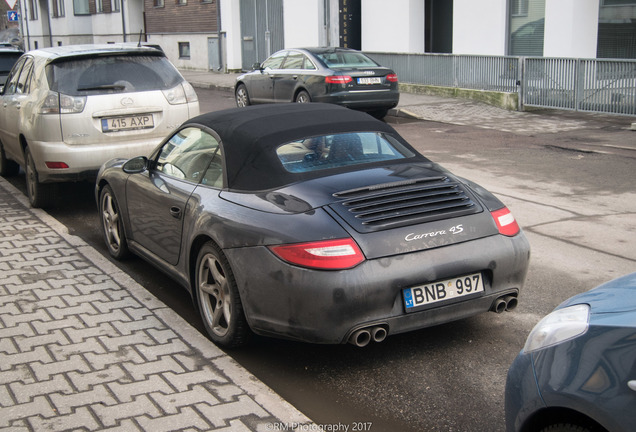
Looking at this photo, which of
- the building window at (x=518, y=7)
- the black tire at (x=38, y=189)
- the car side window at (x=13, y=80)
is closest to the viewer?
the black tire at (x=38, y=189)

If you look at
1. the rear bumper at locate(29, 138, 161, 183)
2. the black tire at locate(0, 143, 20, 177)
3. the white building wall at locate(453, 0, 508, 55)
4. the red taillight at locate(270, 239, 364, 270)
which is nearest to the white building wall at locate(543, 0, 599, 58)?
the white building wall at locate(453, 0, 508, 55)

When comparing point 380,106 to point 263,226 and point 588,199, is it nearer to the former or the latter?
point 588,199

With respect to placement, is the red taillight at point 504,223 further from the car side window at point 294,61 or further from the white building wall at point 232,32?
the white building wall at point 232,32

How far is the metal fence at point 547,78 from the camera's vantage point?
15609mm

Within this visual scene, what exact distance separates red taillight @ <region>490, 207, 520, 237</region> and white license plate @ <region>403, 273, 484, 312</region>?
0.35 m

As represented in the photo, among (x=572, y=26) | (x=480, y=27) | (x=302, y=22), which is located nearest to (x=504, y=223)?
(x=572, y=26)

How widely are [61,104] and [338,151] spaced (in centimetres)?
435

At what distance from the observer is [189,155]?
19.0 feet

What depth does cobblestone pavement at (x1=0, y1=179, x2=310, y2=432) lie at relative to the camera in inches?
158

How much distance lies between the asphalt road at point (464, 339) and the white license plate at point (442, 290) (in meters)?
0.44

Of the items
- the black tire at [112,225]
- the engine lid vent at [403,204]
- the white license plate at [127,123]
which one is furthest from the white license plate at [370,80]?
the engine lid vent at [403,204]

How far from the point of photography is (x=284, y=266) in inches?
171

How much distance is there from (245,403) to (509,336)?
6.04ft

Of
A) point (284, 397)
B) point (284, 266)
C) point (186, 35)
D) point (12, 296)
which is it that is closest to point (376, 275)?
point (284, 266)
